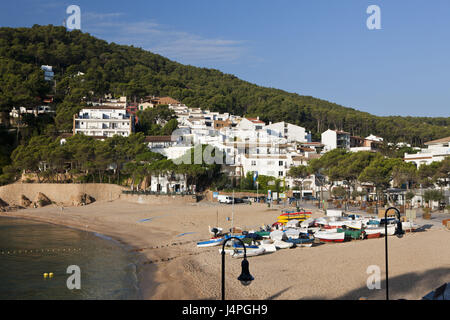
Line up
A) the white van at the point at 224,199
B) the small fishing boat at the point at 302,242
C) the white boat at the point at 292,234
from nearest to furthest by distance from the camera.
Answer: the small fishing boat at the point at 302,242, the white boat at the point at 292,234, the white van at the point at 224,199

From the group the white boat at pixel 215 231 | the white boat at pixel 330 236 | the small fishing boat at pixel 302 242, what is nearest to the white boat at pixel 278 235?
the small fishing boat at pixel 302 242

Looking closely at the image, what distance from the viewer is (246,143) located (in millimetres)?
67938

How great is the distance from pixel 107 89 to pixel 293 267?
98.5 m

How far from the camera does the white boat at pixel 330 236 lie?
26344mm

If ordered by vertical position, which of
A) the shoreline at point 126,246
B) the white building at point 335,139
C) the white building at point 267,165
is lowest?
the shoreline at point 126,246

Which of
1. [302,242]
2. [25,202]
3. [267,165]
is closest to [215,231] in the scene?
[302,242]

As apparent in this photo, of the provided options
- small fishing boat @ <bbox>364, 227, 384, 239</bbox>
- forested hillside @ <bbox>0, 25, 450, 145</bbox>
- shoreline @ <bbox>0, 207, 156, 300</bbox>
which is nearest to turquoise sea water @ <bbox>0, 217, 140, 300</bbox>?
shoreline @ <bbox>0, 207, 156, 300</bbox>

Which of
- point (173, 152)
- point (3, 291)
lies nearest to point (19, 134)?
point (173, 152)

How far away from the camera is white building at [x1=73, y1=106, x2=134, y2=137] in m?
77.4

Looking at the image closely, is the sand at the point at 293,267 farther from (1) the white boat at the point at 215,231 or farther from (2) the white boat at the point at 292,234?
(2) the white boat at the point at 292,234

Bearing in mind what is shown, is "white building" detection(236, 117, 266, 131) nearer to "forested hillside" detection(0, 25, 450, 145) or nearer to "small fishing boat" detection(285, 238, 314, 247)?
"forested hillside" detection(0, 25, 450, 145)

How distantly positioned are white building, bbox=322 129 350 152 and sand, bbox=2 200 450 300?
58.8m

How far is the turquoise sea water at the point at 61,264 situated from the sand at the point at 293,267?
1105 millimetres
